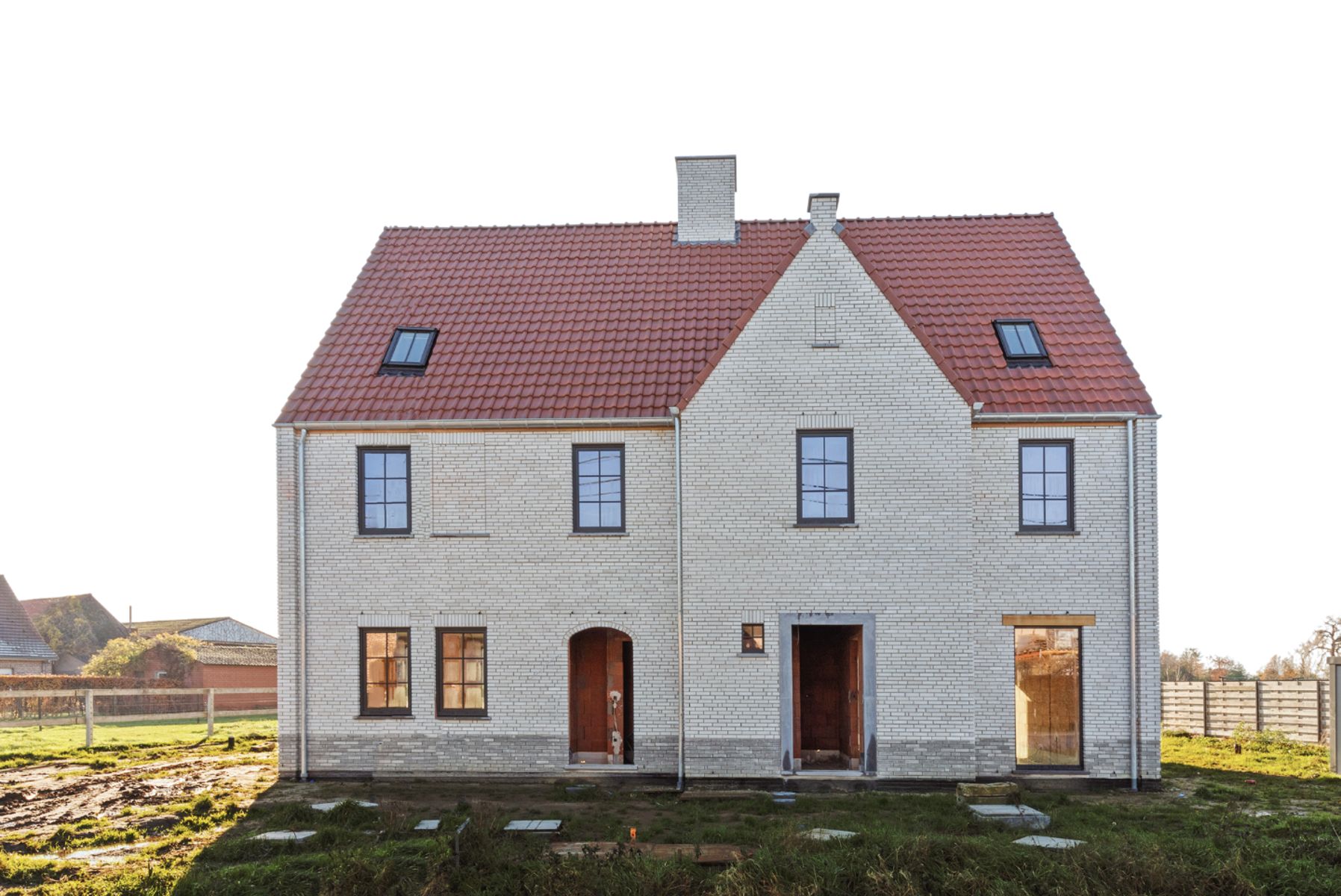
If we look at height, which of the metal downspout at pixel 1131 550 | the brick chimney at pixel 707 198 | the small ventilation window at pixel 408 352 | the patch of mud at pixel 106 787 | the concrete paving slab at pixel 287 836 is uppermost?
the brick chimney at pixel 707 198

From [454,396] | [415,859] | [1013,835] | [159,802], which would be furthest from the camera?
[454,396]

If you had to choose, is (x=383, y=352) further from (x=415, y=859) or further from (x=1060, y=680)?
A: (x=1060, y=680)

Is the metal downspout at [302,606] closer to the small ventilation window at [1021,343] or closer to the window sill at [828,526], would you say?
the window sill at [828,526]

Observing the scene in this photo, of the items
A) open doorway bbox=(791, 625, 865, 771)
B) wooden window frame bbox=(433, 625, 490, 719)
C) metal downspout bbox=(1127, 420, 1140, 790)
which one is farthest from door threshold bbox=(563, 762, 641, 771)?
Answer: metal downspout bbox=(1127, 420, 1140, 790)

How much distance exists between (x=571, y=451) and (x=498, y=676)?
3660mm

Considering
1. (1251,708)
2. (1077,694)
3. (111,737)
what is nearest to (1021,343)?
(1077,694)

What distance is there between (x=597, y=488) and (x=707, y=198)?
658 centimetres

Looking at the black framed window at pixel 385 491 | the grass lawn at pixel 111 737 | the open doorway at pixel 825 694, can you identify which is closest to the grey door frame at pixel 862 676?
the open doorway at pixel 825 694

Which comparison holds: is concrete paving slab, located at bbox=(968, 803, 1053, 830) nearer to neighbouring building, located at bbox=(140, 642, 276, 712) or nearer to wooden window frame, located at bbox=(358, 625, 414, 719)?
wooden window frame, located at bbox=(358, 625, 414, 719)

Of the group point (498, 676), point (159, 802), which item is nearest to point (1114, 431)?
point (498, 676)

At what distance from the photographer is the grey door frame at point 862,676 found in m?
16.5

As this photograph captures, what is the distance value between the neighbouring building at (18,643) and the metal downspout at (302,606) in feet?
127

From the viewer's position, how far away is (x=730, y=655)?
1672 cm

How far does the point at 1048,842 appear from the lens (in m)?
11.9
